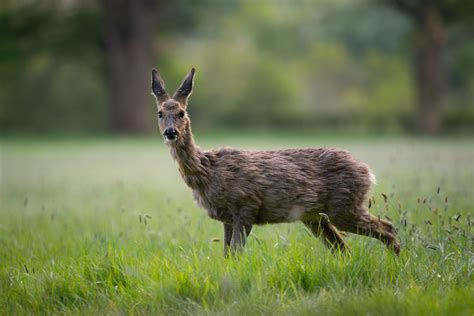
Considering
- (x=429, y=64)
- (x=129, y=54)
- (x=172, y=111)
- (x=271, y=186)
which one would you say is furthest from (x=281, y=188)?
(x=129, y=54)

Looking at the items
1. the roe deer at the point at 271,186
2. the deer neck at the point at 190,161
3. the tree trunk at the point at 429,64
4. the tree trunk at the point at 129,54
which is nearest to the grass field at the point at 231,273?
the roe deer at the point at 271,186

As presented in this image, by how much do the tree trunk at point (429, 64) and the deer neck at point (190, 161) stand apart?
30.7 m

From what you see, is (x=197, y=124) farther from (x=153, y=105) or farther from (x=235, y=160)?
(x=235, y=160)

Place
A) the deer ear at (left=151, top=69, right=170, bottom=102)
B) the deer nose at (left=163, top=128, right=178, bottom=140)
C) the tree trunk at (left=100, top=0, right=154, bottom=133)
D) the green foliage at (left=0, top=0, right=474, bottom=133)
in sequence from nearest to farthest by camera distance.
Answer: the deer nose at (left=163, top=128, right=178, bottom=140), the deer ear at (left=151, top=69, right=170, bottom=102), the tree trunk at (left=100, top=0, right=154, bottom=133), the green foliage at (left=0, top=0, right=474, bottom=133)

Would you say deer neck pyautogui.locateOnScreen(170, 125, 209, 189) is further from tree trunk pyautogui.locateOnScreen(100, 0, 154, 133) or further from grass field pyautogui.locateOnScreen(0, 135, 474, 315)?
tree trunk pyautogui.locateOnScreen(100, 0, 154, 133)

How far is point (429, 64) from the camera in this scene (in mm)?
36562

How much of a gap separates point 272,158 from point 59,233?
3474 millimetres

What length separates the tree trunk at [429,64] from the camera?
118 ft

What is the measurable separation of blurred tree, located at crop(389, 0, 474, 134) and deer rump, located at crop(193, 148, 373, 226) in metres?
30.3

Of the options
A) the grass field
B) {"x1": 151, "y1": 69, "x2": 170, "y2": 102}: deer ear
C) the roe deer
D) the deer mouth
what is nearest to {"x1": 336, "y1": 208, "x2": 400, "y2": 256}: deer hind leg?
the roe deer

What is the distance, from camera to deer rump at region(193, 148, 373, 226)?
7000 millimetres

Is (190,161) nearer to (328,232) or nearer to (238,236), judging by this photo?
(238,236)

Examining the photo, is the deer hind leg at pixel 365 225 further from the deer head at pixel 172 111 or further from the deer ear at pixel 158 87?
the deer ear at pixel 158 87

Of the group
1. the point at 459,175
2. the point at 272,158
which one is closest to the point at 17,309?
the point at 272,158
